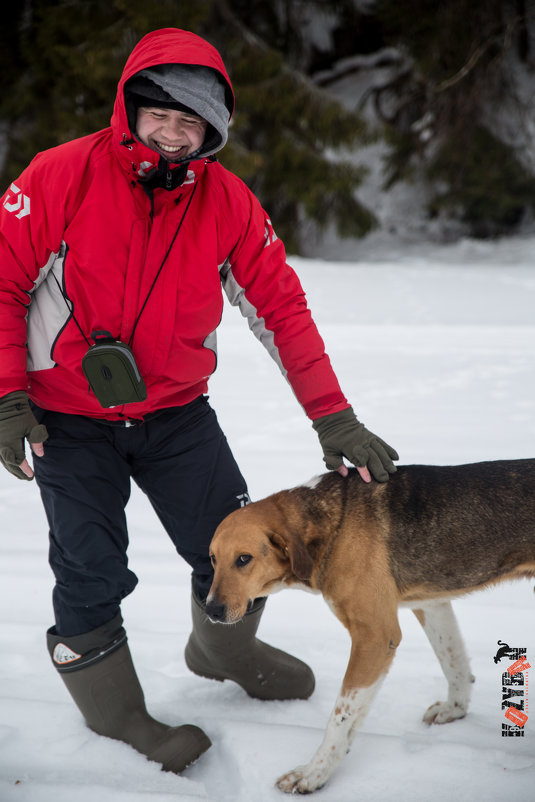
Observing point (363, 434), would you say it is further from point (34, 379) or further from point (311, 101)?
point (311, 101)

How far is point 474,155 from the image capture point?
13.4m

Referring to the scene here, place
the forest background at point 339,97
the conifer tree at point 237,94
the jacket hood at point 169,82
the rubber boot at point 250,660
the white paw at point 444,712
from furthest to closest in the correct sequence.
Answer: the forest background at point 339,97 → the conifer tree at point 237,94 → the rubber boot at point 250,660 → the white paw at point 444,712 → the jacket hood at point 169,82

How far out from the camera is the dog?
2.29 meters

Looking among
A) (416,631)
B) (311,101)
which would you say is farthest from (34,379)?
(311,101)

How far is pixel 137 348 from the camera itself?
2.41 metres

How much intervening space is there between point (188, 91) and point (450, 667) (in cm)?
228

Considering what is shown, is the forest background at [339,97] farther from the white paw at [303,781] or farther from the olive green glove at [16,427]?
the white paw at [303,781]

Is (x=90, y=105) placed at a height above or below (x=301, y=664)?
above

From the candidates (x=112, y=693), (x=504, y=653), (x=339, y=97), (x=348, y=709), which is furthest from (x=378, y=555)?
(x=339, y=97)

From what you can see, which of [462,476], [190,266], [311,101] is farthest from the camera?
[311,101]

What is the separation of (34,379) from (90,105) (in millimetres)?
12388

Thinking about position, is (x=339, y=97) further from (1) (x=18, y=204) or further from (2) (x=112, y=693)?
(2) (x=112, y=693)

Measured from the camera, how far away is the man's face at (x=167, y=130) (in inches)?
89.8

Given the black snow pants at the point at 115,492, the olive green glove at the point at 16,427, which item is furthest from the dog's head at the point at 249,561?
the olive green glove at the point at 16,427
